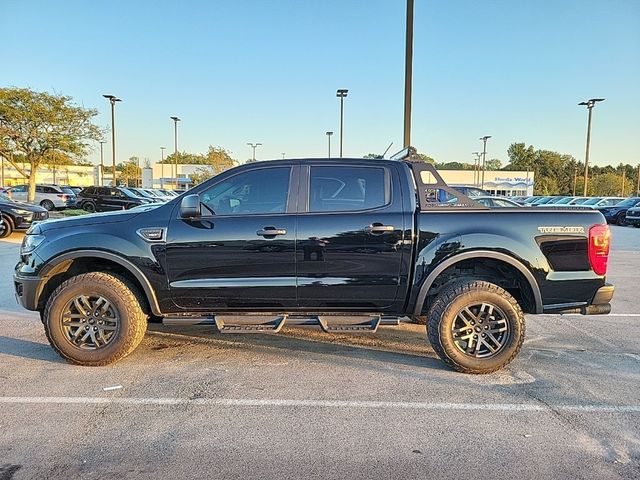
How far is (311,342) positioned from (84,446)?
8.79ft

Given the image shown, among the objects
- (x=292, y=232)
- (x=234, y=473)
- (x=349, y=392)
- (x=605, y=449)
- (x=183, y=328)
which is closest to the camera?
(x=234, y=473)

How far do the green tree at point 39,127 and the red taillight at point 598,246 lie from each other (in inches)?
1092

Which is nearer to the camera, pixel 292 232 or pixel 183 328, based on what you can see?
pixel 292 232

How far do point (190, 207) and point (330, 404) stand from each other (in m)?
2.11

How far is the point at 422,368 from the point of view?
4637mm

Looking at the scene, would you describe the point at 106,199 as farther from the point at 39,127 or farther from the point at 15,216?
the point at 15,216

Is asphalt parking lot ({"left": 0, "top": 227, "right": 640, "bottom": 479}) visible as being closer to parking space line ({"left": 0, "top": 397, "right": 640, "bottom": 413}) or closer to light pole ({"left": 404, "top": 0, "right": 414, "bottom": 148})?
parking space line ({"left": 0, "top": 397, "right": 640, "bottom": 413})

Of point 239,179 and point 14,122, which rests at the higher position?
point 14,122

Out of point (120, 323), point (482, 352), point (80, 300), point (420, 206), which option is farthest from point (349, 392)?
point (80, 300)

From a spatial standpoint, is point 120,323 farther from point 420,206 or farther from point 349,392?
point 420,206

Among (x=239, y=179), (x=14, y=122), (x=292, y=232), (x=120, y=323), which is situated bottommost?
A: (x=120, y=323)

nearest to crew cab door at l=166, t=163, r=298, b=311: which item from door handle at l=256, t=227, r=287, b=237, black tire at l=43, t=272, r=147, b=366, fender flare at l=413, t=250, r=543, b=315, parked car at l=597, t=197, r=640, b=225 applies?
door handle at l=256, t=227, r=287, b=237

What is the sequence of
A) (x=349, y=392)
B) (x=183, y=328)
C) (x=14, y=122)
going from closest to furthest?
(x=349, y=392) < (x=183, y=328) < (x=14, y=122)

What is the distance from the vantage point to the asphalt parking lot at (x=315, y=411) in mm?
2965
